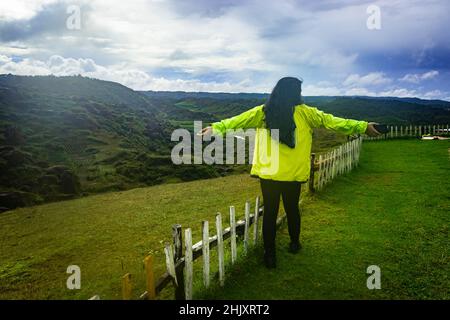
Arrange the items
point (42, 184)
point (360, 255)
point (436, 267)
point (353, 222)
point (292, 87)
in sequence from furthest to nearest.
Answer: point (42, 184), point (353, 222), point (360, 255), point (436, 267), point (292, 87)

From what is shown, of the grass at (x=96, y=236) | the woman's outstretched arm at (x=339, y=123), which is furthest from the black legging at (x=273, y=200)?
the grass at (x=96, y=236)

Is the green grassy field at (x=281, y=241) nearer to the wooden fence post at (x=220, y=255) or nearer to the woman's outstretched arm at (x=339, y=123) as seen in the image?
the wooden fence post at (x=220, y=255)

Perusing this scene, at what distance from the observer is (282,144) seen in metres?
5.36

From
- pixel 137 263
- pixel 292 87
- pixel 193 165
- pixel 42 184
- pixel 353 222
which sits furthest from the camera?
pixel 193 165

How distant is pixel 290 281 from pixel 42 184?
1742 cm

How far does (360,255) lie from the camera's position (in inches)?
261

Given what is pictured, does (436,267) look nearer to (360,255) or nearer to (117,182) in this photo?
(360,255)

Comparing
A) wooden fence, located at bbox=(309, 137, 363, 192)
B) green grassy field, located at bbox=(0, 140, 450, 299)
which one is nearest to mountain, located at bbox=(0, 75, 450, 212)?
green grassy field, located at bbox=(0, 140, 450, 299)

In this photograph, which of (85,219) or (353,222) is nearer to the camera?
(353,222)

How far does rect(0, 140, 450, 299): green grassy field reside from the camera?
5.54m

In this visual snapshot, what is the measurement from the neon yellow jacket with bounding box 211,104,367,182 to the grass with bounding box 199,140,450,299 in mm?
1496

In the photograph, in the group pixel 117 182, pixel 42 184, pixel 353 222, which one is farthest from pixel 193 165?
pixel 353 222

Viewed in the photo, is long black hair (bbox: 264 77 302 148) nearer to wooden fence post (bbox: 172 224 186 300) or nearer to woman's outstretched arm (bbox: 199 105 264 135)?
woman's outstretched arm (bbox: 199 105 264 135)

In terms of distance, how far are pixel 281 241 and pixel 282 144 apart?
2.50 m
